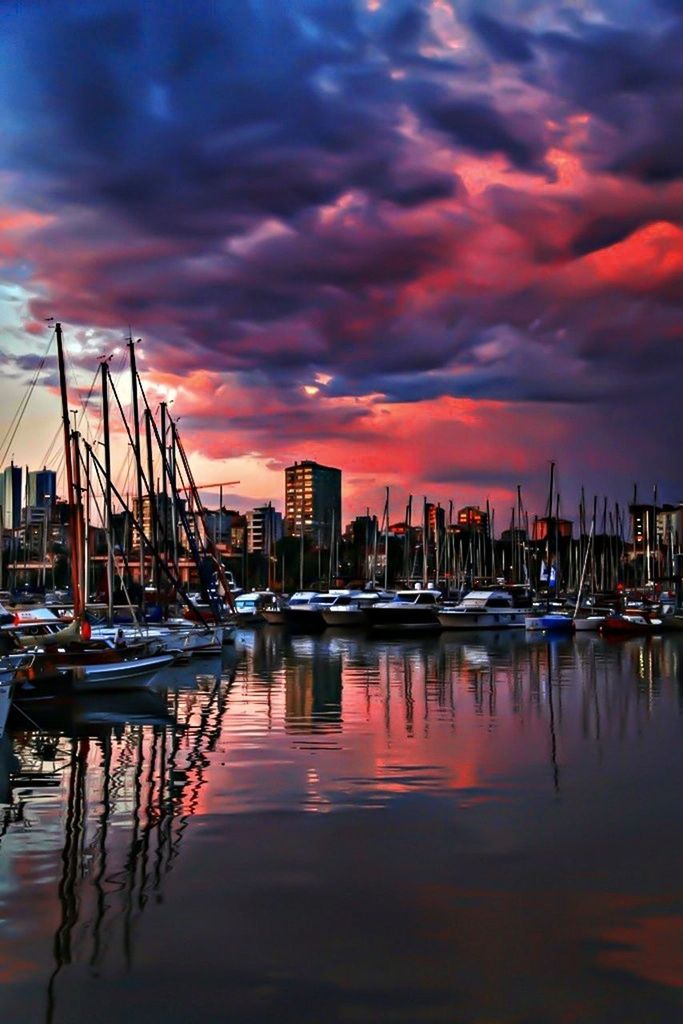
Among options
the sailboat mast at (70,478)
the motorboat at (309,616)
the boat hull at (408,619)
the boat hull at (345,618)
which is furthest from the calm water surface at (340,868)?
the motorboat at (309,616)

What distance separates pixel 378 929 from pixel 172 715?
2028 cm

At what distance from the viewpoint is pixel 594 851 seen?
16312 mm

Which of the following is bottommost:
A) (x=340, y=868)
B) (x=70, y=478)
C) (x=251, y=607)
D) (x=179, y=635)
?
(x=340, y=868)

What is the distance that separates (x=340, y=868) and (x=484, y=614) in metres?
72.2

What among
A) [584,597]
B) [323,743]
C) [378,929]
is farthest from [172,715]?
[584,597]

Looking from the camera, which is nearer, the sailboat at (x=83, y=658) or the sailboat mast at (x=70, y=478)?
the sailboat at (x=83, y=658)

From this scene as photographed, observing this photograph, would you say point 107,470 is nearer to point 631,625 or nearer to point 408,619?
point 408,619

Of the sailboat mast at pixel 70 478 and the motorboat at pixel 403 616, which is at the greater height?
the sailboat mast at pixel 70 478

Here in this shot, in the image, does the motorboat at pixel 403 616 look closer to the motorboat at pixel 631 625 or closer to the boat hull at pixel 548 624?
the boat hull at pixel 548 624

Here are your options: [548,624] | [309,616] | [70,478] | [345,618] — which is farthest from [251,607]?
[70,478]

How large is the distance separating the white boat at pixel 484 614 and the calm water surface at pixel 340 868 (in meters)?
53.3

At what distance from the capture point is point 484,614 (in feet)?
284

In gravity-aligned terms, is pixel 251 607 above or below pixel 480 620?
above

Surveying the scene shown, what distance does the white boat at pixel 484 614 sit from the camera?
85.2m
